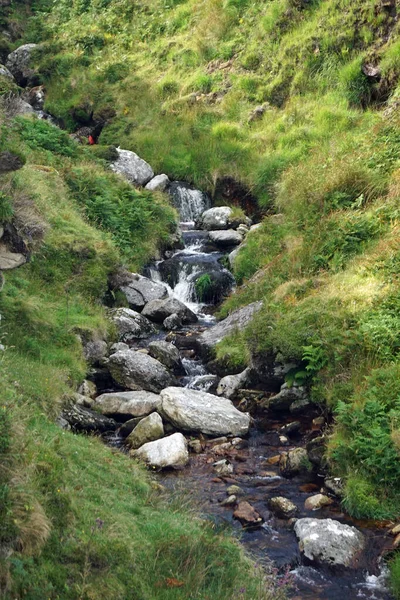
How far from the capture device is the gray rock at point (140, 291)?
55.6ft

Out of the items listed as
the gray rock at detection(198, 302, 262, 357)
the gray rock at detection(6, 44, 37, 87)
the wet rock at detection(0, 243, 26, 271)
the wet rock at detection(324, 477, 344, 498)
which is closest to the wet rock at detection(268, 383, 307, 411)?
the wet rock at detection(324, 477, 344, 498)

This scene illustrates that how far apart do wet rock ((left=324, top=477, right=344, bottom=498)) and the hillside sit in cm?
11

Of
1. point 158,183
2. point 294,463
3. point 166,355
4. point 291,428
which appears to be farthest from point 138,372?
point 158,183

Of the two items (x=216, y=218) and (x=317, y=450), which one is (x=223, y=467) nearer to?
(x=317, y=450)

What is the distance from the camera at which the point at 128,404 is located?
11.7 m

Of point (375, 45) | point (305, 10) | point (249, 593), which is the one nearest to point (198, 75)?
point (305, 10)

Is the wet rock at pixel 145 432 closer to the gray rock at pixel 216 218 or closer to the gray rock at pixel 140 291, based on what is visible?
the gray rock at pixel 140 291

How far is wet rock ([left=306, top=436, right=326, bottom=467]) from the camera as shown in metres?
10.0

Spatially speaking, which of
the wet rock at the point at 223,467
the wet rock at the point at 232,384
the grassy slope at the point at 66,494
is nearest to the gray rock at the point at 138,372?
the grassy slope at the point at 66,494

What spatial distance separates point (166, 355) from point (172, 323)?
7.70ft

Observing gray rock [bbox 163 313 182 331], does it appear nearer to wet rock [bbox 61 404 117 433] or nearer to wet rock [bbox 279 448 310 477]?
wet rock [bbox 61 404 117 433]

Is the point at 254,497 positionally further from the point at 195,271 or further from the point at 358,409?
the point at 195,271

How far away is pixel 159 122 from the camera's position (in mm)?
25672

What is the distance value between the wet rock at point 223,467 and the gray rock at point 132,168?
13.3 metres
